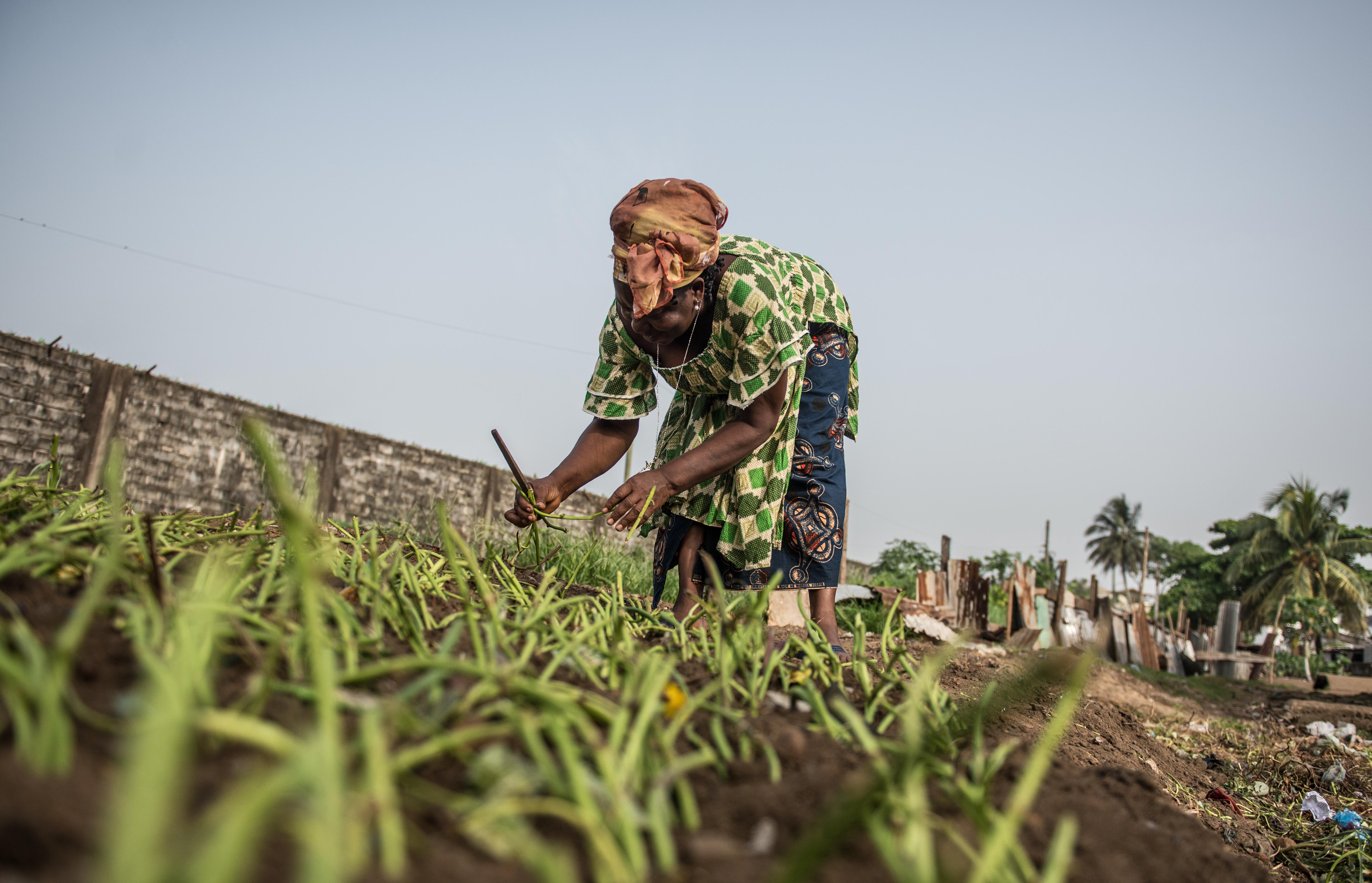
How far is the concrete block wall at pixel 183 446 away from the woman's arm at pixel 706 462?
3361mm

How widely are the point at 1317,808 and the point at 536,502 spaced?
2.92m

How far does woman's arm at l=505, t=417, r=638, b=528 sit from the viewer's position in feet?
9.10

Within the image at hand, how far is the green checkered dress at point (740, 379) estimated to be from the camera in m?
2.61

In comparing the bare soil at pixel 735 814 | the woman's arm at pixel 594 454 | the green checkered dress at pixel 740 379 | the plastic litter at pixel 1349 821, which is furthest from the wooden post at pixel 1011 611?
the bare soil at pixel 735 814

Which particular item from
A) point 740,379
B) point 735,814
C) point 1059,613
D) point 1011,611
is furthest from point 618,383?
point 1059,613

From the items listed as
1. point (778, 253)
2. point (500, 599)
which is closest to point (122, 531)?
point (500, 599)

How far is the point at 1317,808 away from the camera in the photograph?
2.88 metres

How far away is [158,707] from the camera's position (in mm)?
550

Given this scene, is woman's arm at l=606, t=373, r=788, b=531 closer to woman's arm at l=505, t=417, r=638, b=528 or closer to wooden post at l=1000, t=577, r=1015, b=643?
woman's arm at l=505, t=417, r=638, b=528

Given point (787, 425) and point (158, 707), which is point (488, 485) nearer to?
point (787, 425)

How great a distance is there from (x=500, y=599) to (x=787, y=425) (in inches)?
57.9

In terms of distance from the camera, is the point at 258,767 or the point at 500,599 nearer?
the point at 258,767

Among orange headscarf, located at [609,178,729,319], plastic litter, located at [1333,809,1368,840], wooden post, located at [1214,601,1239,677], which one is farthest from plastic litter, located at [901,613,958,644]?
wooden post, located at [1214,601,1239,677]

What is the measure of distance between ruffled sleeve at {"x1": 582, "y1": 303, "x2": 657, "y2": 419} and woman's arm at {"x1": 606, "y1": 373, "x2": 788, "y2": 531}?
0.28 metres
